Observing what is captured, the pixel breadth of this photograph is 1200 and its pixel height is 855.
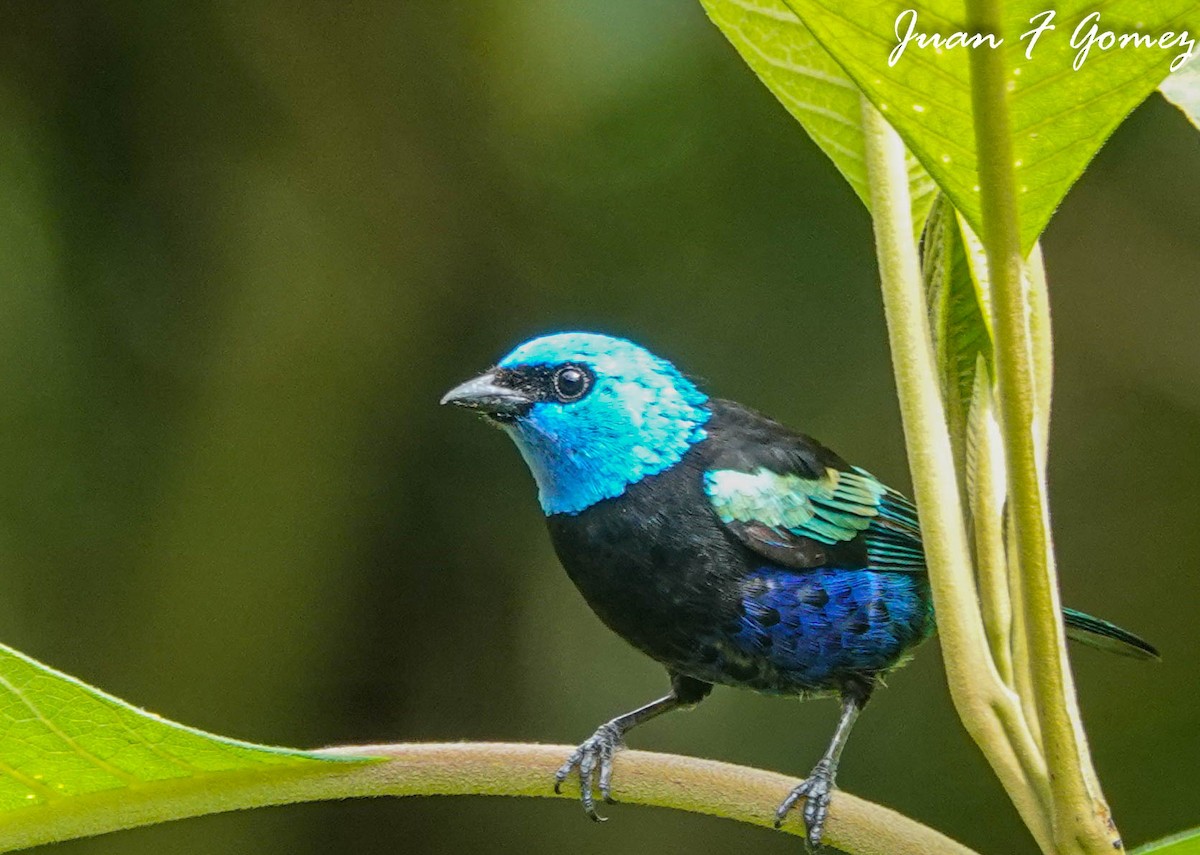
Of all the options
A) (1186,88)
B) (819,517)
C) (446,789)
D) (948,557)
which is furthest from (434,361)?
(948,557)

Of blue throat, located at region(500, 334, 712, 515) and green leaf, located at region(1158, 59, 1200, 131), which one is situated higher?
green leaf, located at region(1158, 59, 1200, 131)

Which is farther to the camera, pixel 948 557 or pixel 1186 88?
pixel 1186 88

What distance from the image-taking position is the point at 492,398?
227cm

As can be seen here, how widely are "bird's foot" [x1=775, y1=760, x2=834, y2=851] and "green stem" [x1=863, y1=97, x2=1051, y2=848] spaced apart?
18 cm

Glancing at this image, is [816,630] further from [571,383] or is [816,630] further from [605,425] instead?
[571,383]

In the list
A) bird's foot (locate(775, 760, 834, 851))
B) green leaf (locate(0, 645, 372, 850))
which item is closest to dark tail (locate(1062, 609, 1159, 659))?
bird's foot (locate(775, 760, 834, 851))

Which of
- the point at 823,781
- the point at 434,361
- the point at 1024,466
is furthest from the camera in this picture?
the point at 434,361

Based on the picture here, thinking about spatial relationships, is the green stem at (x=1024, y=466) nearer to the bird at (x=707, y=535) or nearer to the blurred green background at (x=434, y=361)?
the bird at (x=707, y=535)

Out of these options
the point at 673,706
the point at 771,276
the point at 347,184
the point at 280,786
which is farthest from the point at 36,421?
the point at 280,786

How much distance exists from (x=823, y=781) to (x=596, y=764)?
0.32 metres

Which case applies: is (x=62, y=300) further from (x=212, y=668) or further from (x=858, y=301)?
(x=858, y=301)

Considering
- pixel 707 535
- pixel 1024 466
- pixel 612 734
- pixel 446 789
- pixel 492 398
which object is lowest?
pixel 612 734

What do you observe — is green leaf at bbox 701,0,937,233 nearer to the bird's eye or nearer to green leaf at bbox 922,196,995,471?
green leaf at bbox 922,196,995,471

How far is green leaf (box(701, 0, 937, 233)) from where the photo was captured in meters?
1.58
